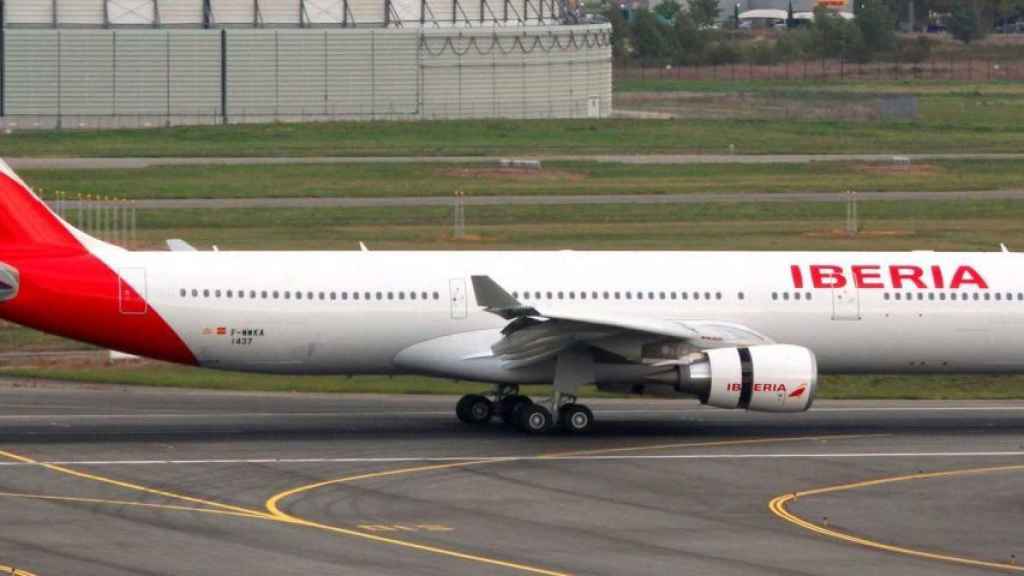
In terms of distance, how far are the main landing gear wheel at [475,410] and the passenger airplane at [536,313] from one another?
4 centimetres

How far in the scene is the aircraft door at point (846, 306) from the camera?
36062 millimetres

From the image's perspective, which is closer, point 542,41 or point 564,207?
point 564,207

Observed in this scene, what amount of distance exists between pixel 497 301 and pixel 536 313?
2.26ft

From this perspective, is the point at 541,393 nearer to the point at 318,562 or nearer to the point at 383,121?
the point at 318,562

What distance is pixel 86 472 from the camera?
3078 centimetres

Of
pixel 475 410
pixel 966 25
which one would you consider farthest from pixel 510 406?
pixel 966 25

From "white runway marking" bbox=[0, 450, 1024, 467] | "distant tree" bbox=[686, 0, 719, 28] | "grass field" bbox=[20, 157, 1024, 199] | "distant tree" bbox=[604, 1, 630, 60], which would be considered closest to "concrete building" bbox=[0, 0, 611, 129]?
"grass field" bbox=[20, 157, 1024, 199]

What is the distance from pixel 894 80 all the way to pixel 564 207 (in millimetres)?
89506

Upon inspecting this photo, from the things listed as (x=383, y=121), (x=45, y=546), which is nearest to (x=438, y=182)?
(x=383, y=121)

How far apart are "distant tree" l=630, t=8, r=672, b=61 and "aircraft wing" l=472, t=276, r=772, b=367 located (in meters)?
138

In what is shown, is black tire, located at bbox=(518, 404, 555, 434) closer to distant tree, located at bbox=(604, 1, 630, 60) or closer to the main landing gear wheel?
the main landing gear wheel

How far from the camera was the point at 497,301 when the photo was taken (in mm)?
33000

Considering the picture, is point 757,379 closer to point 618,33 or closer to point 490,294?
point 490,294

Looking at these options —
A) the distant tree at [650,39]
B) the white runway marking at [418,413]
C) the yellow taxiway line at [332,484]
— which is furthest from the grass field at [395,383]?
the distant tree at [650,39]
